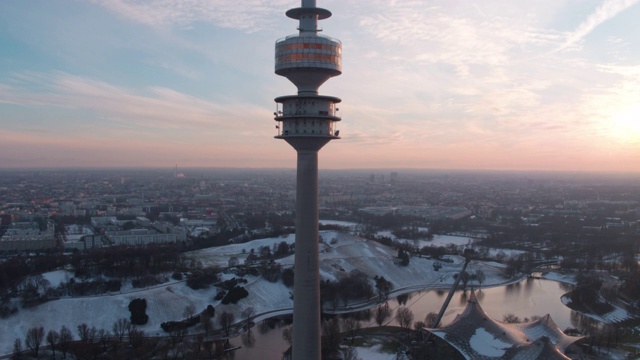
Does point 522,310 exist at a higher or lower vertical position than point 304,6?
lower

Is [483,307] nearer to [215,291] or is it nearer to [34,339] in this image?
[215,291]

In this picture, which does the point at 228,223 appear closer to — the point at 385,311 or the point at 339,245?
the point at 339,245

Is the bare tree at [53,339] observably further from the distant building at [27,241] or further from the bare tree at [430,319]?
the distant building at [27,241]

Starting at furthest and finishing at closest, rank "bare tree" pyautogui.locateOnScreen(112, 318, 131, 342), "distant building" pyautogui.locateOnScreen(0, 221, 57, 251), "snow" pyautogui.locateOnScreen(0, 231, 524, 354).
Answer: "distant building" pyautogui.locateOnScreen(0, 221, 57, 251) < "snow" pyautogui.locateOnScreen(0, 231, 524, 354) < "bare tree" pyautogui.locateOnScreen(112, 318, 131, 342)

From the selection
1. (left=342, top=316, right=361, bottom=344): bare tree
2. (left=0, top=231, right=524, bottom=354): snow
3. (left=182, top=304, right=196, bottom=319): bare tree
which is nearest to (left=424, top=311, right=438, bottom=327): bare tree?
(left=342, top=316, right=361, bottom=344): bare tree

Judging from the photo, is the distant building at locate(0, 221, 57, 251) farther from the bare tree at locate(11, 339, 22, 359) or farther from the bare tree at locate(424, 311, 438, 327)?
the bare tree at locate(424, 311, 438, 327)

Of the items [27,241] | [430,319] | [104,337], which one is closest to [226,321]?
[104,337]

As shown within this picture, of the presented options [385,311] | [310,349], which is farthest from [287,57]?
[385,311]
